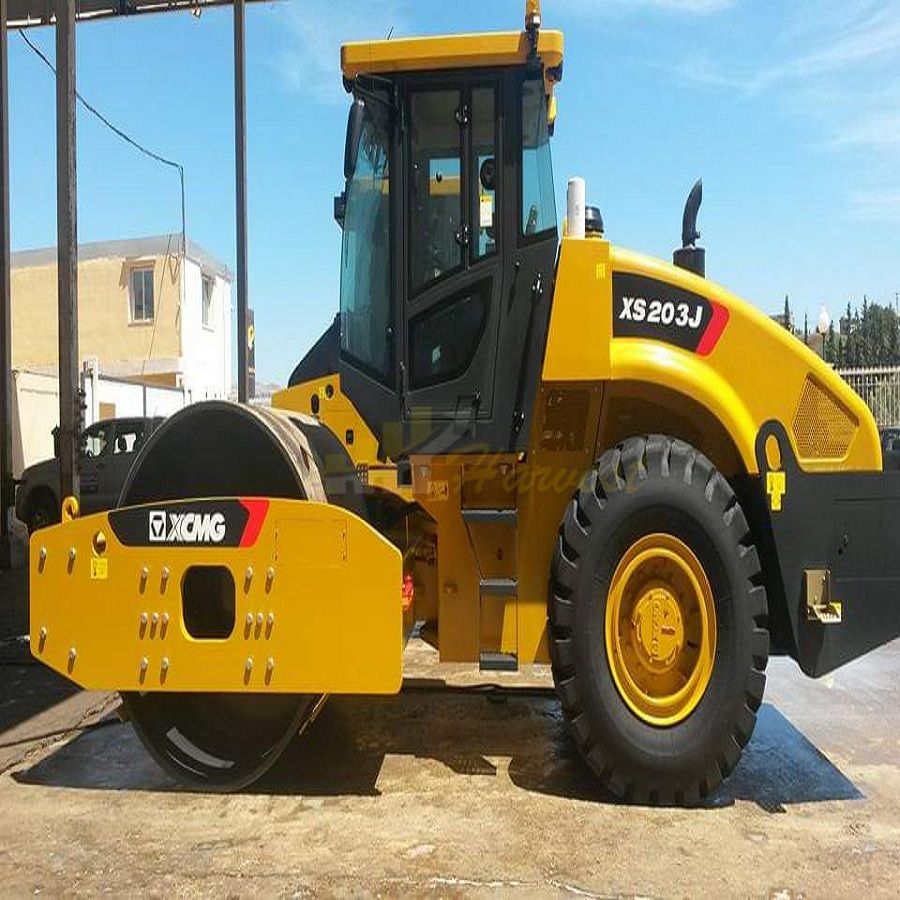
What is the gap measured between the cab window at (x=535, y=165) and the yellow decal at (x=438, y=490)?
121 cm

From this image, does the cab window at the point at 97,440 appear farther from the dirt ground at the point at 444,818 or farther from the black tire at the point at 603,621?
the black tire at the point at 603,621

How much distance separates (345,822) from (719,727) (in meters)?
1.60

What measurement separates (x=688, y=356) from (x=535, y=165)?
115 cm

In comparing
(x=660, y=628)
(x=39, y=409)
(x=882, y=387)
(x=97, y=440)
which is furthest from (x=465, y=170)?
(x=39, y=409)

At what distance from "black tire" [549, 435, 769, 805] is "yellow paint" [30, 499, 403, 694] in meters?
0.76

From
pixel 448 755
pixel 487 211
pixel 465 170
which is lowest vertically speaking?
pixel 448 755

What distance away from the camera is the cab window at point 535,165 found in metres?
4.18

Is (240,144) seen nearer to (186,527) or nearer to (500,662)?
(186,527)

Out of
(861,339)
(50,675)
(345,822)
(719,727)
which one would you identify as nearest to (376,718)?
(345,822)

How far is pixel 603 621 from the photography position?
3918 millimetres

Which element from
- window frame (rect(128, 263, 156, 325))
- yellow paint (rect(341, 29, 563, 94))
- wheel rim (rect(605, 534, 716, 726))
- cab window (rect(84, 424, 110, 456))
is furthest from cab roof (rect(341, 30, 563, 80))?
window frame (rect(128, 263, 156, 325))

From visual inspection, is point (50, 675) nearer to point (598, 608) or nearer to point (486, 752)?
point (486, 752)

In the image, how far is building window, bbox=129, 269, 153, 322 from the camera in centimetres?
2802

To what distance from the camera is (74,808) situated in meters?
3.96
